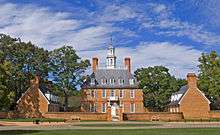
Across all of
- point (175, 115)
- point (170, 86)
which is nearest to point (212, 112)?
point (175, 115)

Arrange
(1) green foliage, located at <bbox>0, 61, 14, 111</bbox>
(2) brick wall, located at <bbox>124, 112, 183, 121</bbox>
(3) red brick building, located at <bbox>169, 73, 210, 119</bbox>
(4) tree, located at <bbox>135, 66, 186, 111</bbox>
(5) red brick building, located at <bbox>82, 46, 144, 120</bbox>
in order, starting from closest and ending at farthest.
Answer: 1. (1) green foliage, located at <bbox>0, 61, 14, 111</bbox>
2. (2) brick wall, located at <bbox>124, 112, 183, 121</bbox>
3. (3) red brick building, located at <bbox>169, 73, 210, 119</bbox>
4. (5) red brick building, located at <bbox>82, 46, 144, 120</bbox>
5. (4) tree, located at <bbox>135, 66, 186, 111</bbox>

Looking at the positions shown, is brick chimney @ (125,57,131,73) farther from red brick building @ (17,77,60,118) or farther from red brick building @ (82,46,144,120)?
red brick building @ (17,77,60,118)

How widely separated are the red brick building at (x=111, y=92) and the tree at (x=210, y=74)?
39.7 feet

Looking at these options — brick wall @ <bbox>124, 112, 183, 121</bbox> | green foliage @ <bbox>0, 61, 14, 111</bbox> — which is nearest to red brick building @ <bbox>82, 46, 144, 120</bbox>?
brick wall @ <bbox>124, 112, 183, 121</bbox>

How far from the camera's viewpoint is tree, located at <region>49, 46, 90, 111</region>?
247ft

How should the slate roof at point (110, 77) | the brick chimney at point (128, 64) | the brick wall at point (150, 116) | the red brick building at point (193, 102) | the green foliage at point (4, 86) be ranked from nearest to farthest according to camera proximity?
the green foliage at point (4, 86)
the brick wall at point (150, 116)
the red brick building at point (193, 102)
the slate roof at point (110, 77)
the brick chimney at point (128, 64)

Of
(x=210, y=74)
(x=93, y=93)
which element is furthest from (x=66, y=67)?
Answer: (x=210, y=74)

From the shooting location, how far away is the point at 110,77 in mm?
79125

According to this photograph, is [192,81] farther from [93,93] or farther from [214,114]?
[93,93]

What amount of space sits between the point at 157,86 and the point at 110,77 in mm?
11174

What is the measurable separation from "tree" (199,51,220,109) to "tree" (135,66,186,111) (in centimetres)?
993

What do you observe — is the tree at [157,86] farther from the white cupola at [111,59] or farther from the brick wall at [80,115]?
the brick wall at [80,115]

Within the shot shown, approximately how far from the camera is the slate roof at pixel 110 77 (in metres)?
77.9

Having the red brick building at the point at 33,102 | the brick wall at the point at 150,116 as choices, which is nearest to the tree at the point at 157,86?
the brick wall at the point at 150,116
